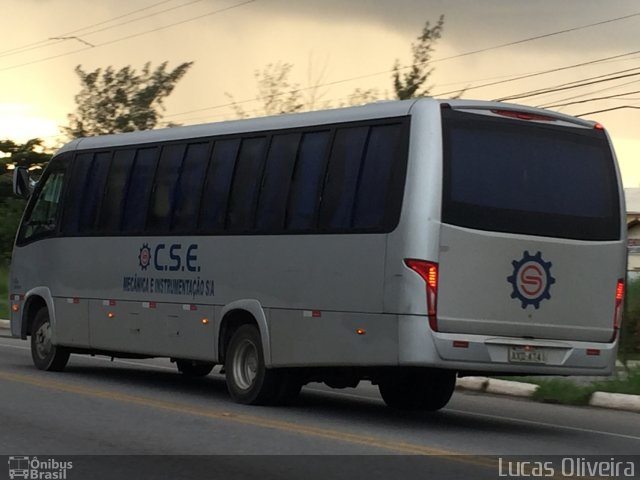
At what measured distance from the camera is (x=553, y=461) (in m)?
10.5

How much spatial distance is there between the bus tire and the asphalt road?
0.18 metres

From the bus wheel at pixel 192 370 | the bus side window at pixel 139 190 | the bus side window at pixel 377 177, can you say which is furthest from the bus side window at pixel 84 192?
the bus side window at pixel 377 177

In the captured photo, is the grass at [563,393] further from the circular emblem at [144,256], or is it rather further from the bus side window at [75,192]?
the bus side window at [75,192]

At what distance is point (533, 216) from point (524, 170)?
0.43 metres

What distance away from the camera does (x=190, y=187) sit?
15.8 m

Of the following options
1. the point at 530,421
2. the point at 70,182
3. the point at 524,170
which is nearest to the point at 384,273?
the point at 524,170

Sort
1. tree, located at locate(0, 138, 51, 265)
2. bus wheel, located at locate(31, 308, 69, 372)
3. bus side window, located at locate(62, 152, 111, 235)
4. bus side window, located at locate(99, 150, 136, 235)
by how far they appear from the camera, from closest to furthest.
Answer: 1. bus side window, located at locate(99, 150, 136, 235)
2. bus side window, located at locate(62, 152, 111, 235)
3. bus wheel, located at locate(31, 308, 69, 372)
4. tree, located at locate(0, 138, 51, 265)

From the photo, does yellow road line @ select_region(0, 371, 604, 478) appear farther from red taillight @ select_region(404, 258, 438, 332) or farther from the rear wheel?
red taillight @ select_region(404, 258, 438, 332)

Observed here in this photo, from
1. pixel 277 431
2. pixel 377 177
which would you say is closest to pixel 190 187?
pixel 377 177

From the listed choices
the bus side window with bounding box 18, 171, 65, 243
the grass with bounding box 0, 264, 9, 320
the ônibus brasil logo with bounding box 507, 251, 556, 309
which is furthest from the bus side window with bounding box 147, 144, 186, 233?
the grass with bounding box 0, 264, 9, 320

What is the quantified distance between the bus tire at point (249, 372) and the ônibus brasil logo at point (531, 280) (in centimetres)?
287

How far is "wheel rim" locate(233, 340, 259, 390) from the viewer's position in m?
14.6

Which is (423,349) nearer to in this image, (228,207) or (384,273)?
(384,273)

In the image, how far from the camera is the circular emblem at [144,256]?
53.5 ft
